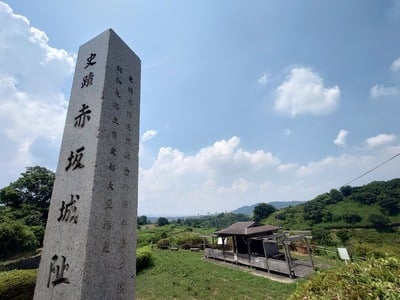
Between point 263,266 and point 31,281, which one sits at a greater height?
point 31,281

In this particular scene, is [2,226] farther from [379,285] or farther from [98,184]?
[379,285]

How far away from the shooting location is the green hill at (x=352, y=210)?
4159 cm

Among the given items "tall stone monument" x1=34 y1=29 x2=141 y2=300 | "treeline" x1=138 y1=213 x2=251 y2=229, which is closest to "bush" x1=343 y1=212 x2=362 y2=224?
"treeline" x1=138 y1=213 x2=251 y2=229

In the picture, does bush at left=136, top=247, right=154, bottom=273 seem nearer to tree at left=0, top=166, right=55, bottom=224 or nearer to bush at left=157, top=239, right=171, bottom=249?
bush at left=157, top=239, right=171, bottom=249

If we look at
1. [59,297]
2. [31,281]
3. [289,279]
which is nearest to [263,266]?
[289,279]

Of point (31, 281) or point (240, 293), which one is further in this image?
point (240, 293)

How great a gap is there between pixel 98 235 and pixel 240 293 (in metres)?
8.94

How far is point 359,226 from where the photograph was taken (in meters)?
40.6

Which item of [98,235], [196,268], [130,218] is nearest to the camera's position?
[98,235]

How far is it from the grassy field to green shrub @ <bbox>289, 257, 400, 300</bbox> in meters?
7.39

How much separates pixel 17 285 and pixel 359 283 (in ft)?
29.7

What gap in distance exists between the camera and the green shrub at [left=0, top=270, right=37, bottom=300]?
6.08 meters

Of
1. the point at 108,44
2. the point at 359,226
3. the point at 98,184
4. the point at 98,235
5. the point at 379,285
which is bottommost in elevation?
the point at 359,226

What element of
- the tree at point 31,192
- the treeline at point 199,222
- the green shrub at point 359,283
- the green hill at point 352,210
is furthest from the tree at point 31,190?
the green hill at point 352,210
